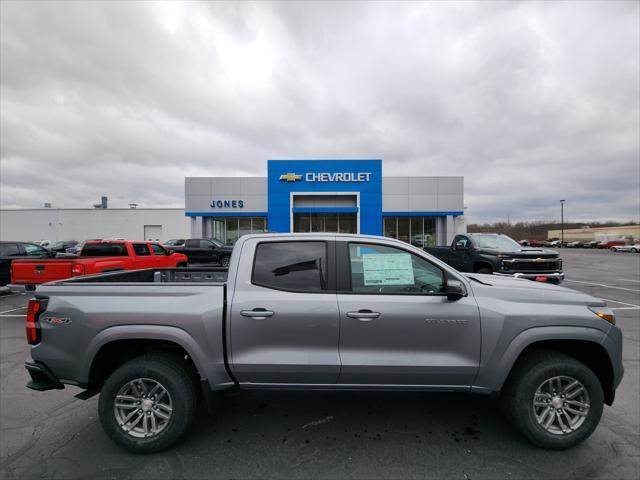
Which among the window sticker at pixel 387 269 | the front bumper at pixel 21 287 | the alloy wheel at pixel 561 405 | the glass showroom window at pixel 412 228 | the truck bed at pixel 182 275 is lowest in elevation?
the alloy wheel at pixel 561 405

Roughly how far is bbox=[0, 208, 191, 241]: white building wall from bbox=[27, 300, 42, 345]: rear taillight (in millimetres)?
49559

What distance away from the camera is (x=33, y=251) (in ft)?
35.5

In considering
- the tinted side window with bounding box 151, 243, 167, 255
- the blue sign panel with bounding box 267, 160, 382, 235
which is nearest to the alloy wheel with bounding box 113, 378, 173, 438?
the tinted side window with bounding box 151, 243, 167, 255

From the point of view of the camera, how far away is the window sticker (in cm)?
287

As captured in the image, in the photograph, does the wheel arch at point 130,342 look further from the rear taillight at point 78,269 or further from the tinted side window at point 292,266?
the rear taillight at point 78,269

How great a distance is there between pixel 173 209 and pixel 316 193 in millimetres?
35198

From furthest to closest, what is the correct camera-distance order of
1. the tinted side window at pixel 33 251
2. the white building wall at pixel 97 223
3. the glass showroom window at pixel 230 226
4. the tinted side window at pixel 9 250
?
the white building wall at pixel 97 223 < the glass showroom window at pixel 230 226 < the tinted side window at pixel 33 251 < the tinted side window at pixel 9 250

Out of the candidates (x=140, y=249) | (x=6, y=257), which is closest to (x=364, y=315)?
(x=140, y=249)

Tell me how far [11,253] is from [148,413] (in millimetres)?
11392

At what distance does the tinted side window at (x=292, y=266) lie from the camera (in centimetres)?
281

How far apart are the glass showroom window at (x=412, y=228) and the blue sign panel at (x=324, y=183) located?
1447 mm

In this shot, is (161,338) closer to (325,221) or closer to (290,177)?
(290,177)

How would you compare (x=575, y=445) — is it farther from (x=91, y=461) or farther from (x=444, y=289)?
(x=91, y=461)

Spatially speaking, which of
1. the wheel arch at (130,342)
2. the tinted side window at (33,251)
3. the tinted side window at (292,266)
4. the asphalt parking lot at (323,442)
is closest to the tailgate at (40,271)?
the tinted side window at (33,251)
